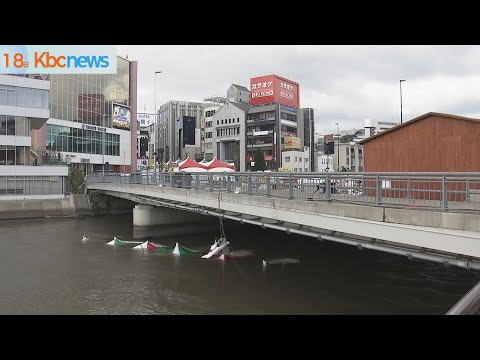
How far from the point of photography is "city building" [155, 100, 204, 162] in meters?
124

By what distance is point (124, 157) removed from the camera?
247ft

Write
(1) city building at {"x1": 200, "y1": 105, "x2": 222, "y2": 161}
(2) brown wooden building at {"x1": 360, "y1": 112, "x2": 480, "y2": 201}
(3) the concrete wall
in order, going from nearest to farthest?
(2) brown wooden building at {"x1": 360, "y1": 112, "x2": 480, "y2": 201} → (3) the concrete wall → (1) city building at {"x1": 200, "y1": 105, "x2": 222, "y2": 161}

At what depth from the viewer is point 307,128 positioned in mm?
100312

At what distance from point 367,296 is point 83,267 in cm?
1248

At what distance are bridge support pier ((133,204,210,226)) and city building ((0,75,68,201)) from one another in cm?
1710

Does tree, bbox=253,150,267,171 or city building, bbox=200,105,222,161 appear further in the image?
city building, bbox=200,105,222,161

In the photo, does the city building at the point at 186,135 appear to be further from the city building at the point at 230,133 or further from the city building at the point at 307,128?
the city building at the point at 307,128

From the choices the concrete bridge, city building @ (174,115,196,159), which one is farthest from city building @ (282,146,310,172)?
the concrete bridge

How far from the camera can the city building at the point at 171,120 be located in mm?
123938

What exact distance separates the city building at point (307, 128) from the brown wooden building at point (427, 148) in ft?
255

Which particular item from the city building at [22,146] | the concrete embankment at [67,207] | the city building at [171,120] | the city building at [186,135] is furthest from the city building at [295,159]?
the city building at [22,146]

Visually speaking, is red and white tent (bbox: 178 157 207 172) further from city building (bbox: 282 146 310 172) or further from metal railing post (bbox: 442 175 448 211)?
city building (bbox: 282 146 310 172)

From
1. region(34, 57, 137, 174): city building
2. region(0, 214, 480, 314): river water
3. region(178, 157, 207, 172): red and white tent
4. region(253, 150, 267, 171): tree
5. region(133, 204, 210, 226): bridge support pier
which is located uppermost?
region(34, 57, 137, 174): city building
